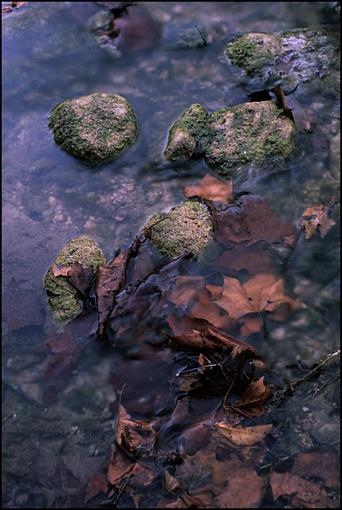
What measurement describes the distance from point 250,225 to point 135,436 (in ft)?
3.70

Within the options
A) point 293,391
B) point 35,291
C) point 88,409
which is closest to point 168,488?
point 88,409

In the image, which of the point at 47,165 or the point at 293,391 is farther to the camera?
the point at 47,165

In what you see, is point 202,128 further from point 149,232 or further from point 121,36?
point 121,36

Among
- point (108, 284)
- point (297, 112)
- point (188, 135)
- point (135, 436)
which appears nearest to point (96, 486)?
point (135, 436)

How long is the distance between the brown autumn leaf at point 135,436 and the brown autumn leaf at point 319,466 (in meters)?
0.58

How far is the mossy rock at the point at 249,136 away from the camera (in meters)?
2.79

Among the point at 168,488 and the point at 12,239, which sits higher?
the point at 12,239

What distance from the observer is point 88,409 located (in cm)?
224

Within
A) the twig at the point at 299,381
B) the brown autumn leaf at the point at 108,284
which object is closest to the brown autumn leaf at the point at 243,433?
the twig at the point at 299,381

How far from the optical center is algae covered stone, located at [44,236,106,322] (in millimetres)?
2404

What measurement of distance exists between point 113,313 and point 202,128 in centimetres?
123

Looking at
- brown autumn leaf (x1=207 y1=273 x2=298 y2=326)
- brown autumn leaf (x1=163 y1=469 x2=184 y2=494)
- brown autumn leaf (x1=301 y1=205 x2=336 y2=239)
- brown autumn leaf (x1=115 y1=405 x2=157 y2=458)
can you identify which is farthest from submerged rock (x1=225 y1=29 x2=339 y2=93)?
brown autumn leaf (x1=163 y1=469 x2=184 y2=494)

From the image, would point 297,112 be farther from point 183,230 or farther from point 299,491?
point 299,491

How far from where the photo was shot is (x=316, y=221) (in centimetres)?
257
